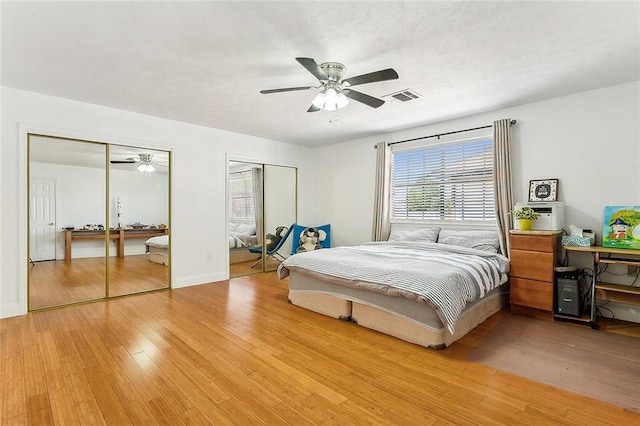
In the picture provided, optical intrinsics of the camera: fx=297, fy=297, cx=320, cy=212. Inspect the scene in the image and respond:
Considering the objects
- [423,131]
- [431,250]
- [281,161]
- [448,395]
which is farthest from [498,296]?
[281,161]

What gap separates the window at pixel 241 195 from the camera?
208 inches

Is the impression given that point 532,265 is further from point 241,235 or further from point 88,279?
point 88,279

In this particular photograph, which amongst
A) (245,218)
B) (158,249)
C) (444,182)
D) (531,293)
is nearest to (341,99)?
(444,182)

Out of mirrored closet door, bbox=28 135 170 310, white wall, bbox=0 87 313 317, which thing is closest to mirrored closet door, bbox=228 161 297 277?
white wall, bbox=0 87 313 317

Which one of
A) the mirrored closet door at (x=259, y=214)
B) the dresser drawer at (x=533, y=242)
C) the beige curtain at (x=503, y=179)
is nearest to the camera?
the dresser drawer at (x=533, y=242)

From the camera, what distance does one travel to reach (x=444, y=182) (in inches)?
185

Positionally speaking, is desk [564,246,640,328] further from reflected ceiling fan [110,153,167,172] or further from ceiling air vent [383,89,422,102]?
reflected ceiling fan [110,153,167,172]

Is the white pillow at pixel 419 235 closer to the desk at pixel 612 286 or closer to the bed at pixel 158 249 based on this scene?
the desk at pixel 612 286

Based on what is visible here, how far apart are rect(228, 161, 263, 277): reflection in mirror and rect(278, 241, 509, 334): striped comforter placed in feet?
6.02

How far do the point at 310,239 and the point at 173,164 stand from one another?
9.00 ft

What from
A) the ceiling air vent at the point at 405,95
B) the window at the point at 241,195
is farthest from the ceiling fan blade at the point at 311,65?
the window at the point at 241,195

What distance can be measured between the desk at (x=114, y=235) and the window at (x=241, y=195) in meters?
1.18

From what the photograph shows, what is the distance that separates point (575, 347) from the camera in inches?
102

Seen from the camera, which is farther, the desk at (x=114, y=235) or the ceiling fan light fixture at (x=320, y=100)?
the desk at (x=114, y=235)
